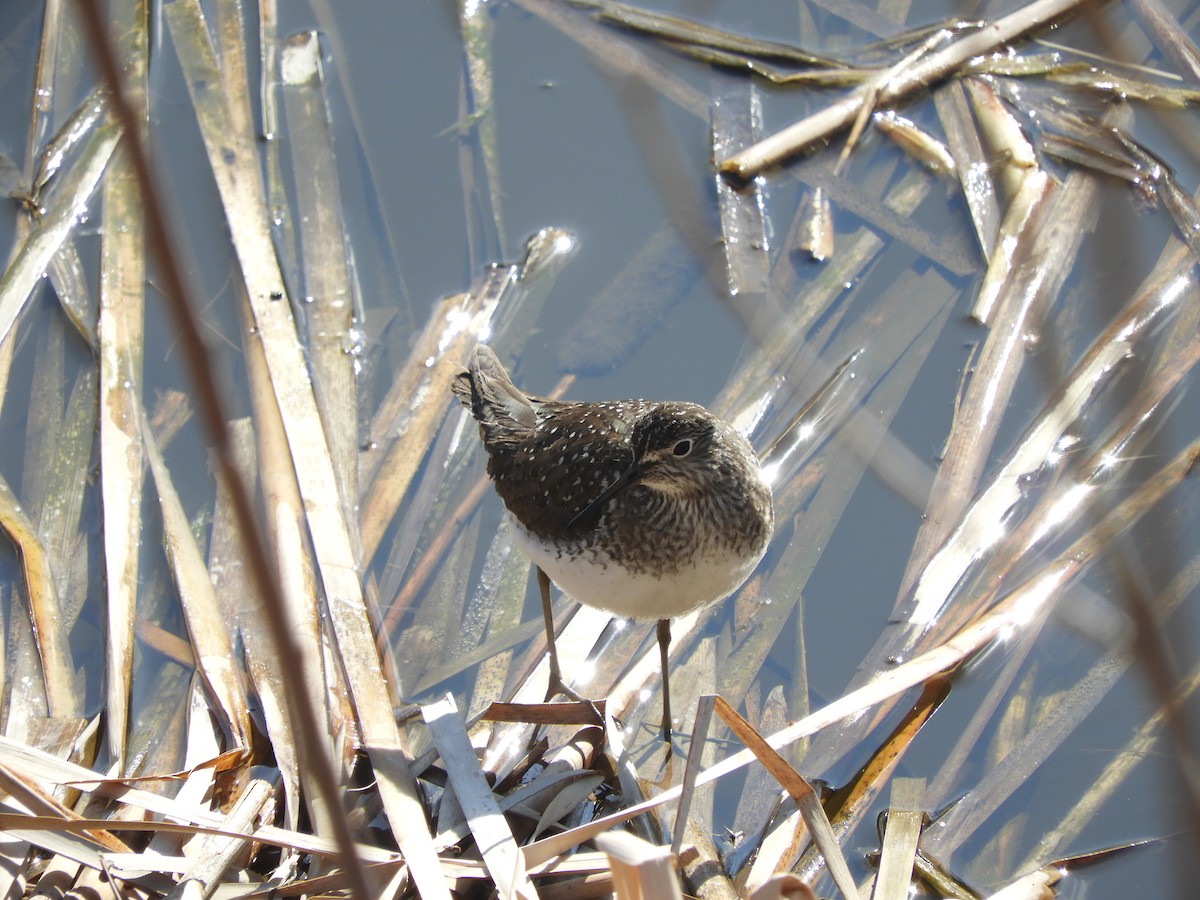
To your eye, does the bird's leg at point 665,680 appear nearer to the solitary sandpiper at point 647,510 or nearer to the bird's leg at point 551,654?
the solitary sandpiper at point 647,510

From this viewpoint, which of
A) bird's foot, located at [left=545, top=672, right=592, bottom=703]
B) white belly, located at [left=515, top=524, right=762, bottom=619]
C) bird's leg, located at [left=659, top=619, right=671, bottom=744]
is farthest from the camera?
bird's foot, located at [left=545, top=672, right=592, bottom=703]

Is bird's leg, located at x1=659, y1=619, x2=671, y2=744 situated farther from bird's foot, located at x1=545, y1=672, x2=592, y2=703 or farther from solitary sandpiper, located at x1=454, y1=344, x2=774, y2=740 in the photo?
bird's foot, located at x1=545, y1=672, x2=592, y2=703

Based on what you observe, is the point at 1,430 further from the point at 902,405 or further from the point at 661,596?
the point at 902,405

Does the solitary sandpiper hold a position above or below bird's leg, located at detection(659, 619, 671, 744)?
above

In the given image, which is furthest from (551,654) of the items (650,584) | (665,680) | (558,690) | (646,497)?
(646,497)

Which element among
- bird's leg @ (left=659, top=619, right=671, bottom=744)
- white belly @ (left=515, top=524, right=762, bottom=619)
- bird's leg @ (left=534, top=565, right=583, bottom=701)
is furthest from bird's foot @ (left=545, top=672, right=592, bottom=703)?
white belly @ (left=515, top=524, right=762, bottom=619)

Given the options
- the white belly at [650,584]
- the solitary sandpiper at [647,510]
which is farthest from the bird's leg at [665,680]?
the white belly at [650,584]

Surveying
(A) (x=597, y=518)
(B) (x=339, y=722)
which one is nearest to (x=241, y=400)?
(B) (x=339, y=722)
